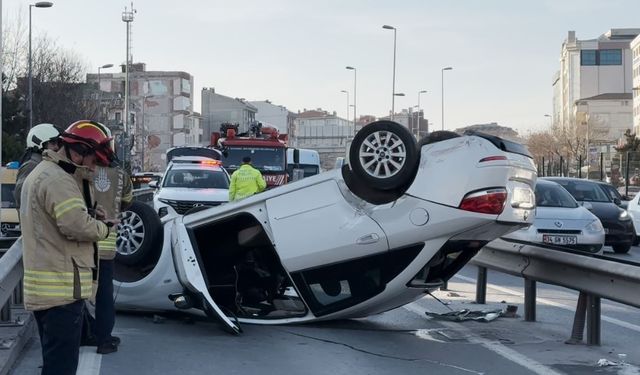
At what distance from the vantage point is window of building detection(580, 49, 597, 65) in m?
133

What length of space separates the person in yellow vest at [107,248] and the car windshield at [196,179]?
1543cm

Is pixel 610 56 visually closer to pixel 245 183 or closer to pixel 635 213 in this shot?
pixel 635 213

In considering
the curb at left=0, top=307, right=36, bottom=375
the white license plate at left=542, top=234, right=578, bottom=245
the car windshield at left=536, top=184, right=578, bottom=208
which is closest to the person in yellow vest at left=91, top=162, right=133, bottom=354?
the curb at left=0, top=307, right=36, bottom=375

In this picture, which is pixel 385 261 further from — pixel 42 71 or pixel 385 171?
pixel 42 71

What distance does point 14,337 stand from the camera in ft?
23.8

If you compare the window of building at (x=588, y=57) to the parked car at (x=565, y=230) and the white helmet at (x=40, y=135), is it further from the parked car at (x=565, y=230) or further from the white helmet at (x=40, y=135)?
the white helmet at (x=40, y=135)

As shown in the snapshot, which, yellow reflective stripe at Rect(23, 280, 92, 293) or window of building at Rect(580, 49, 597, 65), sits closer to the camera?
yellow reflective stripe at Rect(23, 280, 92, 293)

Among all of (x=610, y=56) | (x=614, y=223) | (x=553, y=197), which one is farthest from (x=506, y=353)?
(x=610, y=56)

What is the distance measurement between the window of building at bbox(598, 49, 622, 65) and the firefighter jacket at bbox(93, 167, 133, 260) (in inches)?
5237

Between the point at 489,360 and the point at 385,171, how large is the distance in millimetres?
1793

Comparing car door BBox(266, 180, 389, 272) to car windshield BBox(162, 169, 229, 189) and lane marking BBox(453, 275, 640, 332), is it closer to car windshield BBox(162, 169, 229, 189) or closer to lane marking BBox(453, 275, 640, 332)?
lane marking BBox(453, 275, 640, 332)

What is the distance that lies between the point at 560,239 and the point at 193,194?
9083 millimetres

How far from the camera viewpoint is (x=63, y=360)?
521 centimetres

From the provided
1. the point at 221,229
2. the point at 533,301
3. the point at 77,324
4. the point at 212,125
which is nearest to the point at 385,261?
the point at 221,229
